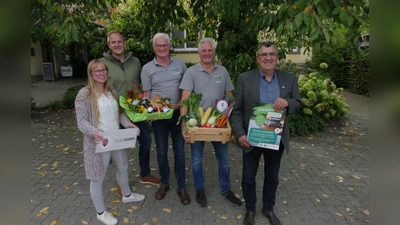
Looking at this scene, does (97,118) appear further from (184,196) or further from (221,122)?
(184,196)

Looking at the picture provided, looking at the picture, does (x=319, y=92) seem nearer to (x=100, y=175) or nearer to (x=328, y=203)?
(x=328, y=203)

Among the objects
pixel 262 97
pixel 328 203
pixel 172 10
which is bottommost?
pixel 328 203

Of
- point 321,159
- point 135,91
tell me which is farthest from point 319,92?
point 135,91

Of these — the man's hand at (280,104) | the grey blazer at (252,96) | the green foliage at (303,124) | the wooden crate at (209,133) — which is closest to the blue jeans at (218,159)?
the wooden crate at (209,133)

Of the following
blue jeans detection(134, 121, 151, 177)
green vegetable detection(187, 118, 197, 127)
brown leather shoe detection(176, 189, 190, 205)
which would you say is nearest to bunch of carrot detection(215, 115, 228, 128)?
green vegetable detection(187, 118, 197, 127)

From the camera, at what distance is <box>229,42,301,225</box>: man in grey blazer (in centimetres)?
273

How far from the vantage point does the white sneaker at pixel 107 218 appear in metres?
3.26

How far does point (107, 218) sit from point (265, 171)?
199cm

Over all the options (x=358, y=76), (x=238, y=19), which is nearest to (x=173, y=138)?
(x=238, y=19)

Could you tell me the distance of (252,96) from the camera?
2.82 meters

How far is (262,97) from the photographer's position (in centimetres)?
282

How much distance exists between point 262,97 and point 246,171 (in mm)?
907

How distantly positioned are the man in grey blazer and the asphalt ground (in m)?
0.78

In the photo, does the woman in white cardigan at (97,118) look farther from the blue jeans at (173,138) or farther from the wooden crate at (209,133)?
the wooden crate at (209,133)
